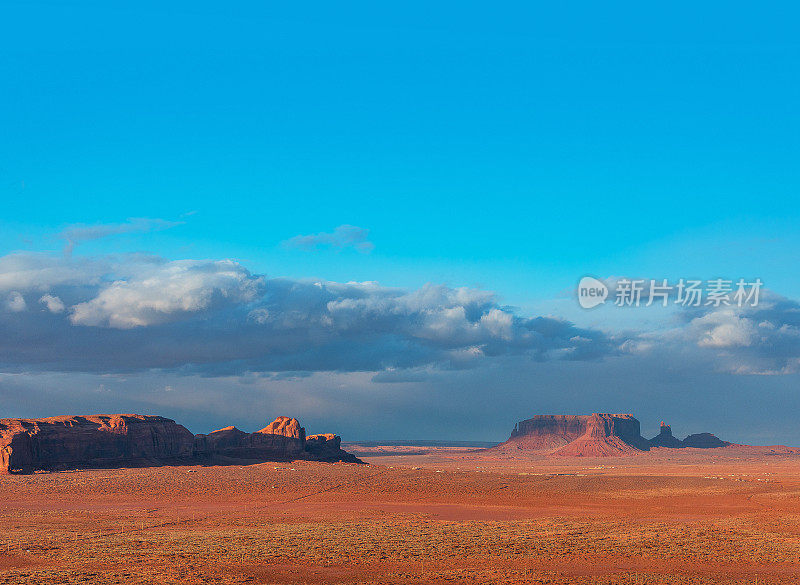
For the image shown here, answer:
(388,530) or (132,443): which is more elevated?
(132,443)

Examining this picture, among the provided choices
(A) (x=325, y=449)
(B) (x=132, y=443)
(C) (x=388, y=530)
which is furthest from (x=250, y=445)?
(C) (x=388, y=530)

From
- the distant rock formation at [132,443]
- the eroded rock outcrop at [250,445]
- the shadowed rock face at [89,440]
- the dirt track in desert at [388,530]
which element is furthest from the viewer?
the eroded rock outcrop at [250,445]

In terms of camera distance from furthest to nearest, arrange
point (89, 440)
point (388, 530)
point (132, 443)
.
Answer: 1. point (132, 443)
2. point (89, 440)
3. point (388, 530)

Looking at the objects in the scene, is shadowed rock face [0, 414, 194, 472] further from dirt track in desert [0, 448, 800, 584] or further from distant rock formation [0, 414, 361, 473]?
dirt track in desert [0, 448, 800, 584]

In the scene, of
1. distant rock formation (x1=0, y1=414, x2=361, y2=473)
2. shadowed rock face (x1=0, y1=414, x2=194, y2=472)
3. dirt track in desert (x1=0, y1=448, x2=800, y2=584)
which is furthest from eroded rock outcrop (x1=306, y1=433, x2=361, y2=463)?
dirt track in desert (x1=0, y1=448, x2=800, y2=584)

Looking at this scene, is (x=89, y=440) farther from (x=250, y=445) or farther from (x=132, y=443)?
(x=250, y=445)

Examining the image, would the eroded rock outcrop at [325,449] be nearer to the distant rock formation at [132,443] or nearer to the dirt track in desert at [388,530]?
the distant rock formation at [132,443]

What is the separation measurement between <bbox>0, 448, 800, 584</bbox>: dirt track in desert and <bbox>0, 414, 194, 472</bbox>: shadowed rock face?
8.38 metres

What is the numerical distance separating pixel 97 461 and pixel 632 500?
2784 inches

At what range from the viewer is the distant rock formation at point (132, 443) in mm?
98500

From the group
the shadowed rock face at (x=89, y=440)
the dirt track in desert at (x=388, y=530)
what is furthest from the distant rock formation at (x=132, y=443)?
the dirt track in desert at (x=388, y=530)

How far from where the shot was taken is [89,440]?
105 m

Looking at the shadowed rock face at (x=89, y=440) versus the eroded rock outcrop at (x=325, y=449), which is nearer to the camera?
the shadowed rock face at (x=89, y=440)

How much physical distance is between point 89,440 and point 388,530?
70998 mm
